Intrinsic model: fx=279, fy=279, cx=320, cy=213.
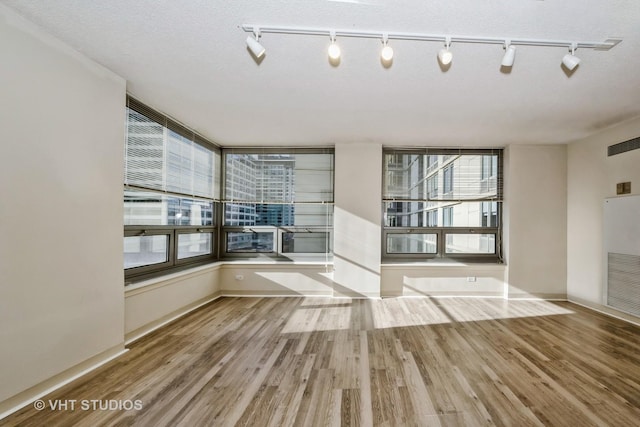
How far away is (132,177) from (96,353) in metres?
1.72

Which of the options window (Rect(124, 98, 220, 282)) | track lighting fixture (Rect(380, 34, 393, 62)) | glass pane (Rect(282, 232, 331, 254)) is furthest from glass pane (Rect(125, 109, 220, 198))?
track lighting fixture (Rect(380, 34, 393, 62))

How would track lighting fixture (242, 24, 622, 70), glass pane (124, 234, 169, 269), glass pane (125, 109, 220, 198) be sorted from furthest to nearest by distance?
glass pane (124, 234, 169, 269) → glass pane (125, 109, 220, 198) → track lighting fixture (242, 24, 622, 70)

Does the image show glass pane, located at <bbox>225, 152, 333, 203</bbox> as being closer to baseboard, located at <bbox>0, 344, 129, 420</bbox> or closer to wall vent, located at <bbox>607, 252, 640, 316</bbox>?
baseboard, located at <bbox>0, 344, 129, 420</bbox>

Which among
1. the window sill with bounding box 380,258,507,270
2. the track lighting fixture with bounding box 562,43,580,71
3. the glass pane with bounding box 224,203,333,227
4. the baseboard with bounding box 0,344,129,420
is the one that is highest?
the track lighting fixture with bounding box 562,43,580,71

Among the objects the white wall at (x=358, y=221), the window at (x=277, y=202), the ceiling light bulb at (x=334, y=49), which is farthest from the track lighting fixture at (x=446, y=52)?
the window at (x=277, y=202)

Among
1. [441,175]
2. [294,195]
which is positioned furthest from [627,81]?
[294,195]

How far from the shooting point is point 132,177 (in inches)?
119

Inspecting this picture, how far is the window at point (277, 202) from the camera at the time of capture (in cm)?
499

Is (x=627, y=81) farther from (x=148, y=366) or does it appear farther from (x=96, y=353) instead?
(x=96, y=353)

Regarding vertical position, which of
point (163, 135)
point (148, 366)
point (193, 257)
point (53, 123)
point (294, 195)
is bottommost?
point (148, 366)

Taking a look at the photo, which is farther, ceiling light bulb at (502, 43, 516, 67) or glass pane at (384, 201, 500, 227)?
glass pane at (384, 201, 500, 227)

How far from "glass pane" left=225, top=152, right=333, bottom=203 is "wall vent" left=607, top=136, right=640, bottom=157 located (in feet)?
13.0

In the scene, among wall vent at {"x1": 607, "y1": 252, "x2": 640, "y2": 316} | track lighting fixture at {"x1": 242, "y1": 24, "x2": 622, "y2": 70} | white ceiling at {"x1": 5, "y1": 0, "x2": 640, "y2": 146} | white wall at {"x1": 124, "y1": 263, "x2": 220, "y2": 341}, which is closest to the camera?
white ceiling at {"x1": 5, "y1": 0, "x2": 640, "y2": 146}

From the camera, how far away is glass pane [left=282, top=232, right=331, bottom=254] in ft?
16.7
